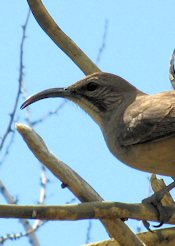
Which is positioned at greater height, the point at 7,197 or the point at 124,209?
the point at 124,209

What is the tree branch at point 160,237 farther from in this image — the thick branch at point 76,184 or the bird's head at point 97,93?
the bird's head at point 97,93

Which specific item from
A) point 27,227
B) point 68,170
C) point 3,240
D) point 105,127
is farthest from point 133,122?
point 27,227

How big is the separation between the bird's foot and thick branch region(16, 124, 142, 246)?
0.41m

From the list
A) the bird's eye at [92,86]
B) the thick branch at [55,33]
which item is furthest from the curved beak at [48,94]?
the thick branch at [55,33]

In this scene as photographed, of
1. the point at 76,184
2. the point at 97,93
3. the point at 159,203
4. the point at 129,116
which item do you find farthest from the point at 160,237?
the point at 97,93

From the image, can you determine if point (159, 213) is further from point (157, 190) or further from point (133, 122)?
point (133, 122)

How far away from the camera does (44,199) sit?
7.79 meters

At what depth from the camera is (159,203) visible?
12.4 feet

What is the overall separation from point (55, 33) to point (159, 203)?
1302 mm

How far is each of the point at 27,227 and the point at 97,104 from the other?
290 centimetres

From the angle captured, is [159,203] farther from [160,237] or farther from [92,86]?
[92,86]

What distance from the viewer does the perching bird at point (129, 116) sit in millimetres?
4336

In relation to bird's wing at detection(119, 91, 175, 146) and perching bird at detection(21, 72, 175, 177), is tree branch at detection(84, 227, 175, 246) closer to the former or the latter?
perching bird at detection(21, 72, 175, 177)

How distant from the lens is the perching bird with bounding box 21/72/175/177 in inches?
171
